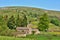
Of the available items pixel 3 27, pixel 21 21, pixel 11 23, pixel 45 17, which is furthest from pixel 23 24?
pixel 3 27

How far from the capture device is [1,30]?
63875 millimetres

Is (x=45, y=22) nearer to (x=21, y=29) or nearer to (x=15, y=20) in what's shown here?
(x=21, y=29)

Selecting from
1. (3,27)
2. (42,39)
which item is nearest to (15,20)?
(3,27)

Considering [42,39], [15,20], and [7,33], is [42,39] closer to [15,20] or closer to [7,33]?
[7,33]

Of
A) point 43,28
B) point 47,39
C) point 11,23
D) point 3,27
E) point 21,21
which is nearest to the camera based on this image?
point 47,39

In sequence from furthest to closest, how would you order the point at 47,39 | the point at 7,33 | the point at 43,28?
1. the point at 43,28
2. the point at 7,33
3. the point at 47,39

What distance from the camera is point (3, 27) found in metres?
66.4

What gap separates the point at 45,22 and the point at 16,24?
54.6 ft

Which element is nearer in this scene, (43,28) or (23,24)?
(43,28)

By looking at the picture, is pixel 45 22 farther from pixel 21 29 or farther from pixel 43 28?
pixel 21 29

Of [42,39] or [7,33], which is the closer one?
[42,39]

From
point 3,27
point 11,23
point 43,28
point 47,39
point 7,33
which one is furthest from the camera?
point 11,23

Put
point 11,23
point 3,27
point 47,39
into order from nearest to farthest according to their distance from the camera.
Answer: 1. point 47,39
2. point 3,27
3. point 11,23

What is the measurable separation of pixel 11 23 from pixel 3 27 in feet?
80.0
